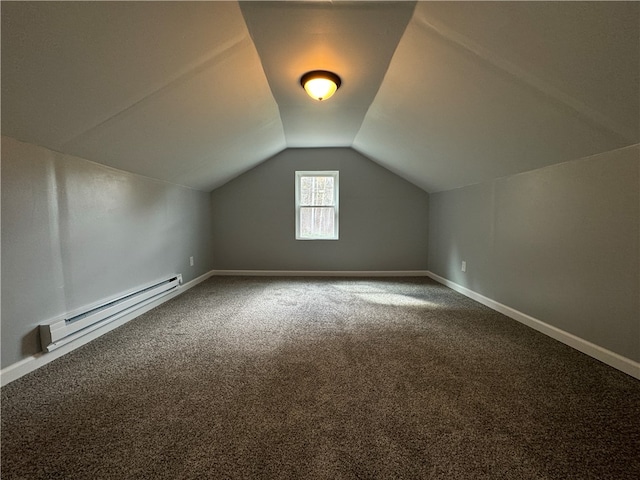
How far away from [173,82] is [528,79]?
2.35 meters

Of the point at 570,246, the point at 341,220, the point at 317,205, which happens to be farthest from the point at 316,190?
the point at 570,246

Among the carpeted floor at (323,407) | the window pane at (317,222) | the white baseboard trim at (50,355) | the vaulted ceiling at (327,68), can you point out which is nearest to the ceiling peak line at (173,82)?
the vaulted ceiling at (327,68)

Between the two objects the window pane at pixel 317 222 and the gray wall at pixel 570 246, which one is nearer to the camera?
the gray wall at pixel 570 246

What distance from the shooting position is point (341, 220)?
182 inches

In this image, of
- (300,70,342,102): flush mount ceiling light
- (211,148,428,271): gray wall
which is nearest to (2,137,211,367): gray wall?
(211,148,428,271): gray wall

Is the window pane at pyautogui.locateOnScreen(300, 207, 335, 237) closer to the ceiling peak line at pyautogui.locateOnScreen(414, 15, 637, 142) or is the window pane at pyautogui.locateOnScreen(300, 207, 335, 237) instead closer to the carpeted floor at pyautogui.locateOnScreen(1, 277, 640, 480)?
the carpeted floor at pyautogui.locateOnScreen(1, 277, 640, 480)

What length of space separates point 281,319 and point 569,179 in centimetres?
272

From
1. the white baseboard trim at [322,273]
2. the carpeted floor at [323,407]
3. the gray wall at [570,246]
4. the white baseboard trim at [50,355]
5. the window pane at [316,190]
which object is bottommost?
the carpeted floor at [323,407]

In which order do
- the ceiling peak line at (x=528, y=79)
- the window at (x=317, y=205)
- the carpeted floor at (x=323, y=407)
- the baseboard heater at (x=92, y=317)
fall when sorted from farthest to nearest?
the window at (x=317, y=205), the baseboard heater at (x=92, y=317), the ceiling peak line at (x=528, y=79), the carpeted floor at (x=323, y=407)

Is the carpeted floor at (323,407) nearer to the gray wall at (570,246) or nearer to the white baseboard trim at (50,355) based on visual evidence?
the white baseboard trim at (50,355)

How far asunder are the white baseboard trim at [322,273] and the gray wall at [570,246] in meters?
1.41

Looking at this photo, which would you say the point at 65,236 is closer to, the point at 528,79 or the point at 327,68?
the point at 327,68

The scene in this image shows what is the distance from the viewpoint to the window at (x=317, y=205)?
15.3ft

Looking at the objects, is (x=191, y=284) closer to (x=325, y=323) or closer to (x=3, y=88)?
(x=325, y=323)
